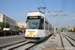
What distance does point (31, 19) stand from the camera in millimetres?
11062

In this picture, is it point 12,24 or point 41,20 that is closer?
point 41,20

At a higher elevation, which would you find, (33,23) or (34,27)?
(33,23)

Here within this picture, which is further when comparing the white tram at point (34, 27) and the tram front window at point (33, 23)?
the tram front window at point (33, 23)

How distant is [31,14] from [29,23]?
4.19 ft

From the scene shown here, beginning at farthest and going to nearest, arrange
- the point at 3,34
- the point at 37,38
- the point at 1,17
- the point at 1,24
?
the point at 1,17 → the point at 1,24 → the point at 3,34 → the point at 37,38

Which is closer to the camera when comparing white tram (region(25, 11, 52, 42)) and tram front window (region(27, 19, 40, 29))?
white tram (region(25, 11, 52, 42))

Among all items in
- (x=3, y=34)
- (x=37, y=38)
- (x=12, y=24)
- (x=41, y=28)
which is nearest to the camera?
(x=37, y=38)

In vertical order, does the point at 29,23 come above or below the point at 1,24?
below

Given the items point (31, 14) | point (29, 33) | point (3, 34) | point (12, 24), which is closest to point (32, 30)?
point (29, 33)

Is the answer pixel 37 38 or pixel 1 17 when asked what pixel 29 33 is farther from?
pixel 1 17

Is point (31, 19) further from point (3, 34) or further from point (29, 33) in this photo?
point (3, 34)

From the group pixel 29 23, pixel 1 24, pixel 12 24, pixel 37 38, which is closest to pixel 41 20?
pixel 29 23

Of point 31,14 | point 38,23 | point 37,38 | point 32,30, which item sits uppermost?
point 31,14

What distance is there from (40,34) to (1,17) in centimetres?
6291
